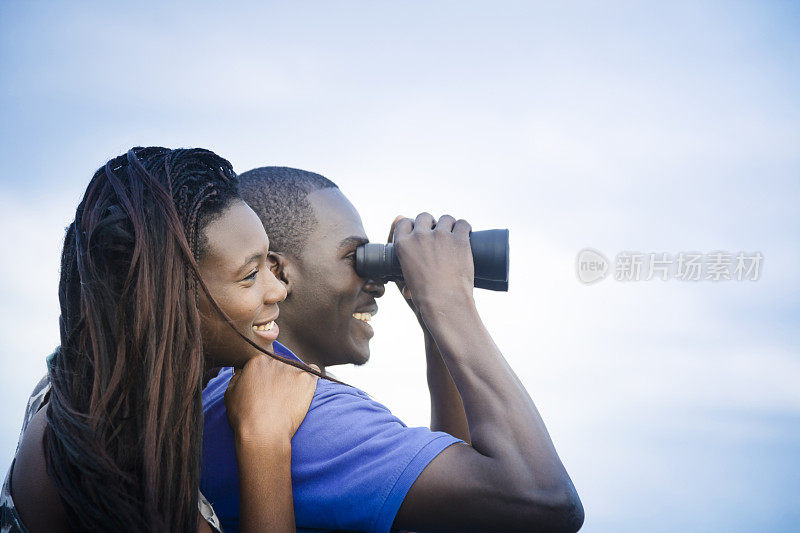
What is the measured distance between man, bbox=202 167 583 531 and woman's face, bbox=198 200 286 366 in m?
0.21

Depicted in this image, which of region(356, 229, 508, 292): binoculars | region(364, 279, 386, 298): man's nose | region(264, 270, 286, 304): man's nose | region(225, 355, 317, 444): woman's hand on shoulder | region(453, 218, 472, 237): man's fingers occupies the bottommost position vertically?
region(225, 355, 317, 444): woman's hand on shoulder

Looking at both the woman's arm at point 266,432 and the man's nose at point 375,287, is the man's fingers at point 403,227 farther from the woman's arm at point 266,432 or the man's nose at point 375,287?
the woman's arm at point 266,432

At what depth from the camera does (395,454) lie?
1.39 m

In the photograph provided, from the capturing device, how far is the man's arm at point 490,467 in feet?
4.34

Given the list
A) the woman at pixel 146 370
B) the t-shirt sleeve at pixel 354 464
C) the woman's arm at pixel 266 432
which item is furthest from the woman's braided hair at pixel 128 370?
the t-shirt sleeve at pixel 354 464

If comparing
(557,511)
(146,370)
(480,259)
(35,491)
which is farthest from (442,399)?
(35,491)

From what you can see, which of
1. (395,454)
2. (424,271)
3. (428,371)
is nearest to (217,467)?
(395,454)

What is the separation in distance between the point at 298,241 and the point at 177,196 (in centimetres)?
64

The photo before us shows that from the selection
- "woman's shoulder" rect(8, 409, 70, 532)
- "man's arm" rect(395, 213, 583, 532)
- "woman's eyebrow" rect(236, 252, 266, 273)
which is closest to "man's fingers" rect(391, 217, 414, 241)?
"man's arm" rect(395, 213, 583, 532)

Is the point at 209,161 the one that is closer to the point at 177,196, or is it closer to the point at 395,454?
the point at 177,196

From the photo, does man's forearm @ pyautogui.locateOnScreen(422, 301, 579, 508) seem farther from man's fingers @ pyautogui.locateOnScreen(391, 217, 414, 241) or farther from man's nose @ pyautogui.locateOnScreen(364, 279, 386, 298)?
man's nose @ pyautogui.locateOnScreen(364, 279, 386, 298)

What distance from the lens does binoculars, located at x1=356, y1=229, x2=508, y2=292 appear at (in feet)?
6.08

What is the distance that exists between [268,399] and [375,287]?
76 cm

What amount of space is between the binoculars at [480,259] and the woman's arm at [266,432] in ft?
1.72
